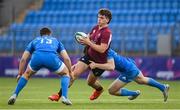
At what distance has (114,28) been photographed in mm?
31141

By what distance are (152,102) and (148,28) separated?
14.3m

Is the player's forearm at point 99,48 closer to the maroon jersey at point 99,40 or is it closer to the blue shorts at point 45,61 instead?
the maroon jersey at point 99,40

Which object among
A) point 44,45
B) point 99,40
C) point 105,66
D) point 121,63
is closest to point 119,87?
point 121,63

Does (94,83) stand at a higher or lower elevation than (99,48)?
lower

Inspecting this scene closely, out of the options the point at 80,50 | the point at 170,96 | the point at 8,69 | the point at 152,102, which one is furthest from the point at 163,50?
the point at 152,102

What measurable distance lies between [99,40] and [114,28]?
15.4 metres

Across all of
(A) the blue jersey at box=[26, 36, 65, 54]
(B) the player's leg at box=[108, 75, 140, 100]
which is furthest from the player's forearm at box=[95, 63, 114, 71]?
(A) the blue jersey at box=[26, 36, 65, 54]

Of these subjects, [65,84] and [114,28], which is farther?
[114,28]

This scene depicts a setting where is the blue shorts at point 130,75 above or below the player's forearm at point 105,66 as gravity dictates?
below

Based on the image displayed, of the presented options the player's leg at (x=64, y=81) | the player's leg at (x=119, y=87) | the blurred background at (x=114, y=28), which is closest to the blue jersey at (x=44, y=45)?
the player's leg at (x=64, y=81)

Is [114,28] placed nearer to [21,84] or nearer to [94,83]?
[94,83]

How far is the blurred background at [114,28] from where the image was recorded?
30.4 meters

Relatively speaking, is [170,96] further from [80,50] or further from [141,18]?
[141,18]

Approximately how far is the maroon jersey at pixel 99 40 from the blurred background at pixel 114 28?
14273mm
